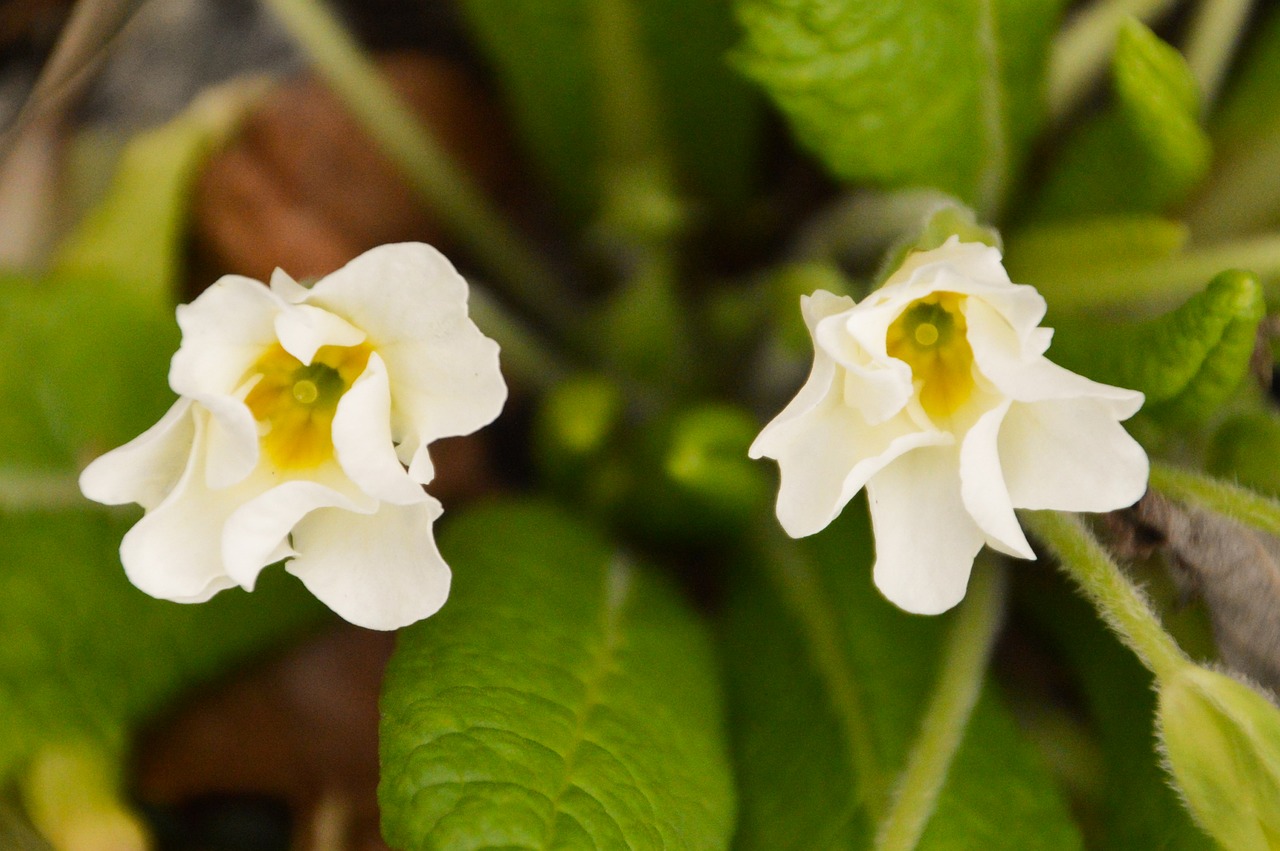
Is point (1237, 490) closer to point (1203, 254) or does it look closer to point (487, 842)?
point (1203, 254)

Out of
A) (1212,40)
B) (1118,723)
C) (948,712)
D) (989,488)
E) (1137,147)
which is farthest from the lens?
→ (1212,40)

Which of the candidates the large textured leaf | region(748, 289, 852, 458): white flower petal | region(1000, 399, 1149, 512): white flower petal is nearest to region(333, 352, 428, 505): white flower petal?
region(748, 289, 852, 458): white flower petal

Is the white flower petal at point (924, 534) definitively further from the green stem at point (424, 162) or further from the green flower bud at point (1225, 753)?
the green stem at point (424, 162)

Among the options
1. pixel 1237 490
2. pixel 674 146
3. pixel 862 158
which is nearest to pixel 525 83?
pixel 674 146

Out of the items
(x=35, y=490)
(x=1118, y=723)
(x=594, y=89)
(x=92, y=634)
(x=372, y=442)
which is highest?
(x=372, y=442)

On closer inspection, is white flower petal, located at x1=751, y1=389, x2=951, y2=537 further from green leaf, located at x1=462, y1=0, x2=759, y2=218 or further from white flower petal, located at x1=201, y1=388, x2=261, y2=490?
green leaf, located at x1=462, y1=0, x2=759, y2=218

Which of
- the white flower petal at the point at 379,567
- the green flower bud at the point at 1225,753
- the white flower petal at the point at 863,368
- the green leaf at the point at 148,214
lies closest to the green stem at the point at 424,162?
the green leaf at the point at 148,214

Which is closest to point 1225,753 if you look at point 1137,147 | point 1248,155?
point 1137,147

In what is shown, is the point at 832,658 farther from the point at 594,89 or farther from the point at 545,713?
the point at 594,89
